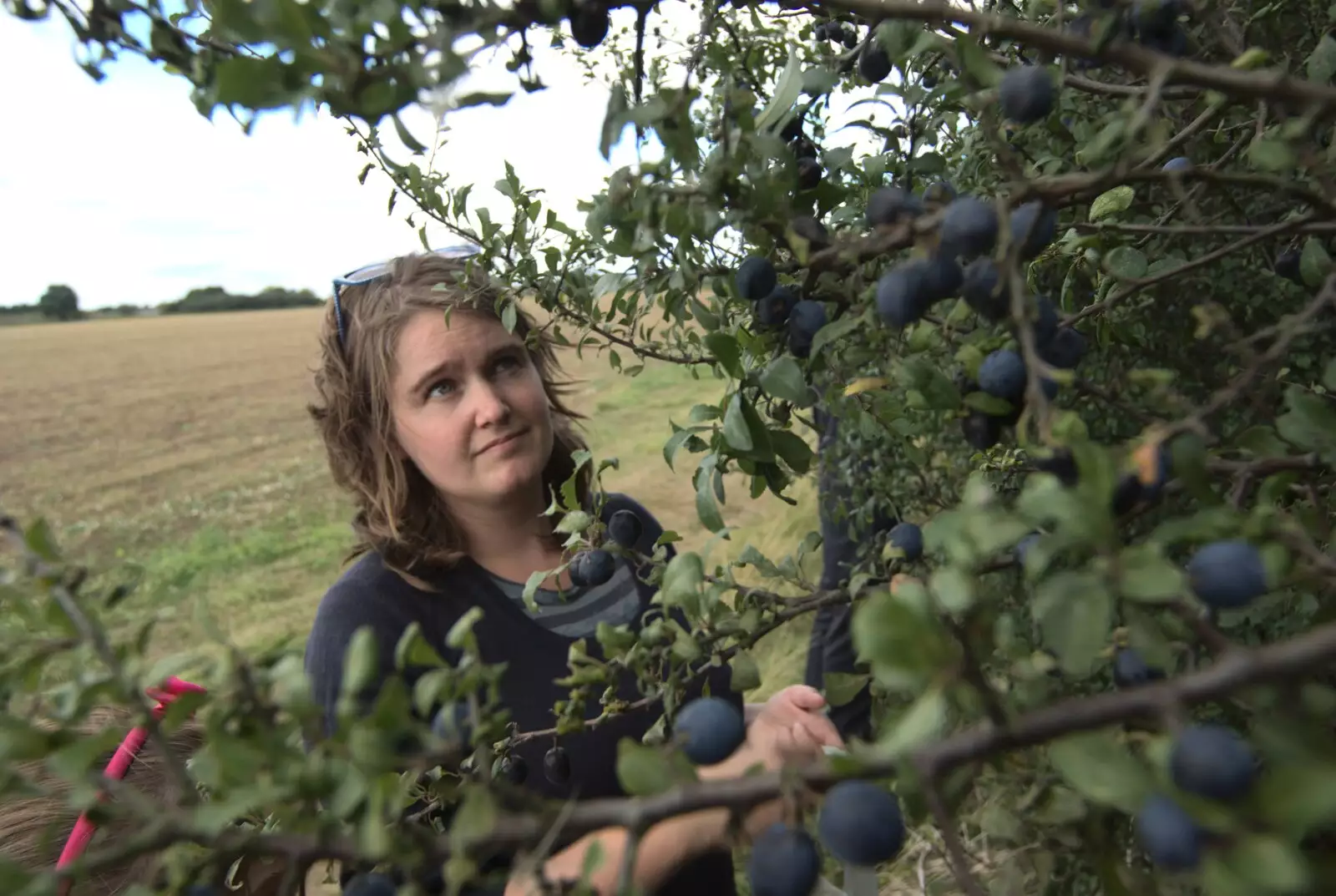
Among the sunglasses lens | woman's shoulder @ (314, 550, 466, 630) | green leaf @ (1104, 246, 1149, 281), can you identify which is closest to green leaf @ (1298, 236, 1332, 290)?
green leaf @ (1104, 246, 1149, 281)

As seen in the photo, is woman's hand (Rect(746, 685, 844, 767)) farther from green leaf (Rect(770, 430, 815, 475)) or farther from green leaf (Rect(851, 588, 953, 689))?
green leaf (Rect(851, 588, 953, 689))

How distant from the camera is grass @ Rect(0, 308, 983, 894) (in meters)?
5.58

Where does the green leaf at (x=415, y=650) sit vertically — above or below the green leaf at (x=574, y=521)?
above

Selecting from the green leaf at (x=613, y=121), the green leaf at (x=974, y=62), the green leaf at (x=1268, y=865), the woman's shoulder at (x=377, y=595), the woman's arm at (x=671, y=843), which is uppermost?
the green leaf at (x=974, y=62)

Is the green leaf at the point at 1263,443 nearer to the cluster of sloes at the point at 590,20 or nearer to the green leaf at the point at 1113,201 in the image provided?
the green leaf at the point at 1113,201

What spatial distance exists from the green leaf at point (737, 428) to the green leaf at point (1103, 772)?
0.40 metres

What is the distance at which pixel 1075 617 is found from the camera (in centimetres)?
38

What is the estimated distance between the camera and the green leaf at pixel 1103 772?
0.36m

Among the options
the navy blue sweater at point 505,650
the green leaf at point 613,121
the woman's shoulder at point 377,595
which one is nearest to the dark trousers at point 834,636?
the navy blue sweater at point 505,650

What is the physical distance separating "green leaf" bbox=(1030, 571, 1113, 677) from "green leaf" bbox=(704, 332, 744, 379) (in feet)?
1.40

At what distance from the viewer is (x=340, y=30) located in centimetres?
53

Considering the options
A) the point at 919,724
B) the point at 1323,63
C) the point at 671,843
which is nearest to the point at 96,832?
the point at 671,843

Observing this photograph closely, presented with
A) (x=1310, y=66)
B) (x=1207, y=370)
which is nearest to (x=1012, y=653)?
(x=1310, y=66)

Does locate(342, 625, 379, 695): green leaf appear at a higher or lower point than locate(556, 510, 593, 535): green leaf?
higher
